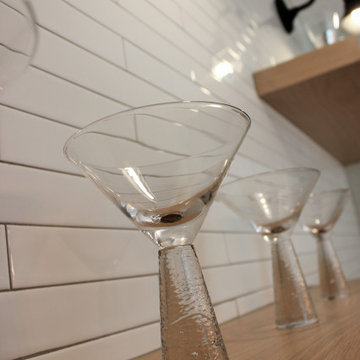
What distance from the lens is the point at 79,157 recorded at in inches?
19.1

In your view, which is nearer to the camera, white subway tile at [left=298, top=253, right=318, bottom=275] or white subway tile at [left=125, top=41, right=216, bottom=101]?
white subway tile at [left=125, top=41, right=216, bottom=101]

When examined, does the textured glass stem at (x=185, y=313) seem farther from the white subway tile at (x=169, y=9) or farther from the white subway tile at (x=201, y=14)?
the white subway tile at (x=201, y=14)

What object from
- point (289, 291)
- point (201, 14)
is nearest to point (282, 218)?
point (289, 291)

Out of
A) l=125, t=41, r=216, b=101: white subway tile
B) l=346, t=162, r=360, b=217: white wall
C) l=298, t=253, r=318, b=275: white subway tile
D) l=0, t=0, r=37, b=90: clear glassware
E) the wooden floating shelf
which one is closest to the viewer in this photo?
l=0, t=0, r=37, b=90: clear glassware

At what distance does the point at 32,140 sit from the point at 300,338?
0.43 meters

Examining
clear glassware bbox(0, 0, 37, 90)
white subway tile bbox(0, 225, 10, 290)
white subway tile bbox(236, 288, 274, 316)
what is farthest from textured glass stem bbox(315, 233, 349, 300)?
clear glassware bbox(0, 0, 37, 90)

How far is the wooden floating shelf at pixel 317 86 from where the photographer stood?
1397 millimetres

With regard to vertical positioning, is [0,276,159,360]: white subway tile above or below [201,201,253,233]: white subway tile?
below

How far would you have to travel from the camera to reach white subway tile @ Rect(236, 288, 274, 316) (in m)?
1.02

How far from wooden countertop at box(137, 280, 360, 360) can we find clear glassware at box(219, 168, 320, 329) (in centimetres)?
3

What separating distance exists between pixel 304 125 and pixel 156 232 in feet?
5.07

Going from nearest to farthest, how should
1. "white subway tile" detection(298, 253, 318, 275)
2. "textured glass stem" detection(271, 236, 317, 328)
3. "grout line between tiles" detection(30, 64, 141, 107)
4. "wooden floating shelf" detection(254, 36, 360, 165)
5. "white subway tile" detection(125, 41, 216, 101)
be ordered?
"grout line between tiles" detection(30, 64, 141, 107) < "textured glass stem" detection(271, 236, 317, 328) < "white subway tile" detection(125, 41, 216, 101) < "wooden floating shelf" detection(254, 36, 360, 165) < "white subway tile" detection(298, 253, 318, 275)

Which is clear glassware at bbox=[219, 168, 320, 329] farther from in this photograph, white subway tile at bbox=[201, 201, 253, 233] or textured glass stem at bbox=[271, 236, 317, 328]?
white subway tile at bbox=[201, 201, 253, 233]

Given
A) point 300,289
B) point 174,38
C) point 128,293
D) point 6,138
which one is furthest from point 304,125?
point 6,138
